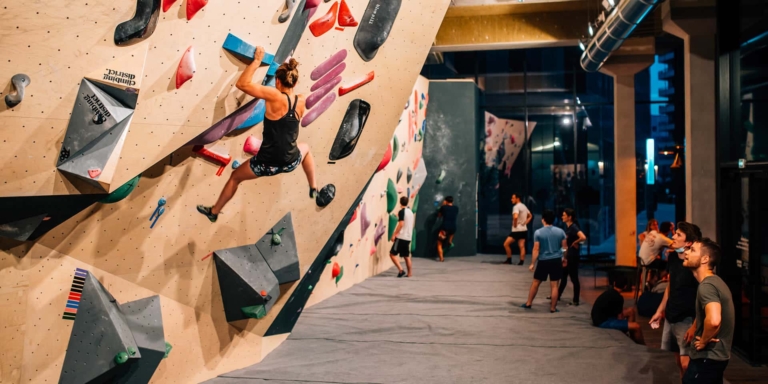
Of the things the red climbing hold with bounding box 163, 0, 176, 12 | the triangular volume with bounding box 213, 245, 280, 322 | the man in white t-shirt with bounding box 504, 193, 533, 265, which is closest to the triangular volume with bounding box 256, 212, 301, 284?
the triangular volume with bounding box 213, 245, 280, 322

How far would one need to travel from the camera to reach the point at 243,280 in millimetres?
5293

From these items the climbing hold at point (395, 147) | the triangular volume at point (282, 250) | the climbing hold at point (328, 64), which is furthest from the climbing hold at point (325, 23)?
the climbing hold at point (395, 147)

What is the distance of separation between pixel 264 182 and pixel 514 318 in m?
4.13

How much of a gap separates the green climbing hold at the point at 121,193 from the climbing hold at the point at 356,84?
184 centimetres

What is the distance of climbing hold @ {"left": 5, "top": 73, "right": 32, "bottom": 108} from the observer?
3.27 m

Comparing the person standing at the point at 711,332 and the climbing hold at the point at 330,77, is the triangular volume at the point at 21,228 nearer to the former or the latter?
the climbing hold at the point at 330,77

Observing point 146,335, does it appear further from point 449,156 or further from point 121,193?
point 449,156

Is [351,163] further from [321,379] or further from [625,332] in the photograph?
[625,332]

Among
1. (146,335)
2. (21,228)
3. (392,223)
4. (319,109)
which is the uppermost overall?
(319,109)

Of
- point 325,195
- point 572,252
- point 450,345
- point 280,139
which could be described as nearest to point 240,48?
point 280,139

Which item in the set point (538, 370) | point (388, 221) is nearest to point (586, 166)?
point (388, 221)

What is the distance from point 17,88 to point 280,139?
1712mm

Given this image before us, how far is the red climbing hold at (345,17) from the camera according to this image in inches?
200

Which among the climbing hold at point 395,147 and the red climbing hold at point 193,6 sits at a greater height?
the red climbing hold at point 193,6
